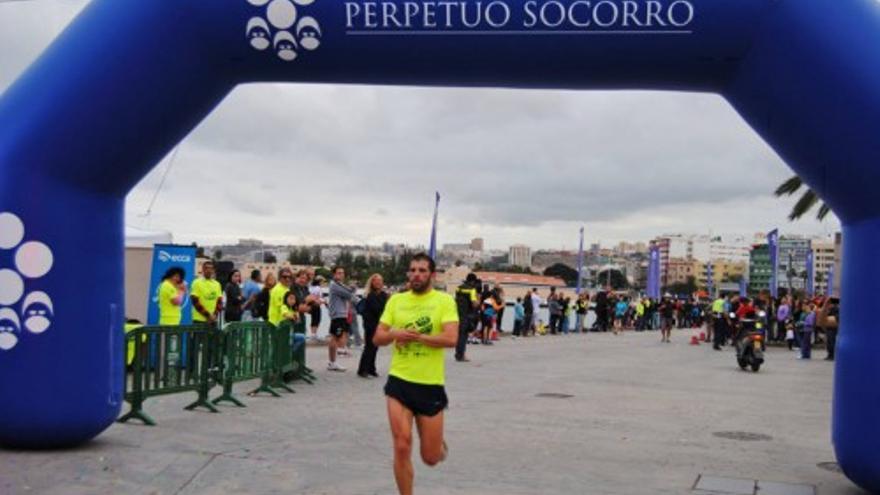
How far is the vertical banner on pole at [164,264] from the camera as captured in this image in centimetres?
1459

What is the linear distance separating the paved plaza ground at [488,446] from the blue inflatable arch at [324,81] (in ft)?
2.74

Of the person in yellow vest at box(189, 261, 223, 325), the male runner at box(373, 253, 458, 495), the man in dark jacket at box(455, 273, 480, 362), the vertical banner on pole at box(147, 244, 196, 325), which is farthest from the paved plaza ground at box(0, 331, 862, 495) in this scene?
the man in dark jacket at box(455, 273, 480, 362)

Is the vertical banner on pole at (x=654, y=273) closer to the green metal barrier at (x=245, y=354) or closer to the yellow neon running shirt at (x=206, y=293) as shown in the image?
the yellow neon running shirt at (x=206, y=293)

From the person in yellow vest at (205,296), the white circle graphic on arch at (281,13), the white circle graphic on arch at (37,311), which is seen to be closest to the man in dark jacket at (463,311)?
the person in yellow vest at (205,296)

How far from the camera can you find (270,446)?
817 centimetres

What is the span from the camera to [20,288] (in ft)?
23.8

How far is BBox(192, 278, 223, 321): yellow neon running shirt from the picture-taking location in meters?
12.6

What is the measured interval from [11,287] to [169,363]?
230cm

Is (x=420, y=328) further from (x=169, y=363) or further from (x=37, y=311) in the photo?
(x=169, y=363)

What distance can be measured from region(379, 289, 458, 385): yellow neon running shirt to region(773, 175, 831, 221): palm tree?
22465mm

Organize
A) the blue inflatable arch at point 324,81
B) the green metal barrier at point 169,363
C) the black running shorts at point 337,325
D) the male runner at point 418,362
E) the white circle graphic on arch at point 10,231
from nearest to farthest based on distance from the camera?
the male runner at point 418,362 < the blue inflatable arch at point 324,81 < the white circle graphic on arch at point 10,231 < the green metal barrier at point 169,363 < the black running shorts at point 337,325

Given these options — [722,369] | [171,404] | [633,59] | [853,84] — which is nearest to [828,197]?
[853,84]

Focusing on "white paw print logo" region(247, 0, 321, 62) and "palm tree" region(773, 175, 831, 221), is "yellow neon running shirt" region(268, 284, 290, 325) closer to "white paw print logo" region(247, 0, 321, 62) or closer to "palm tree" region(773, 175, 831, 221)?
"white paw print logo" region(247, 0, 321, 62)

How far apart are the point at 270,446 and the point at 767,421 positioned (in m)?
6.12
